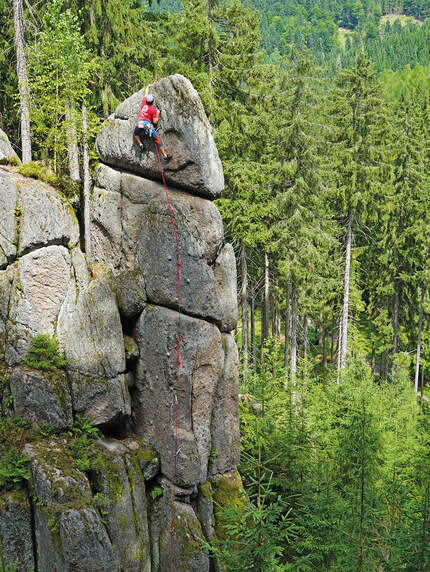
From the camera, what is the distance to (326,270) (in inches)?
842

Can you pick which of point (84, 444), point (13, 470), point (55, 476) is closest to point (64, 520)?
point (55, 476)

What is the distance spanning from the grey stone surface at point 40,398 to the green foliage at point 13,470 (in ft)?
2.50

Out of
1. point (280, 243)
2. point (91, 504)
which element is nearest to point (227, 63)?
point (280, 243)

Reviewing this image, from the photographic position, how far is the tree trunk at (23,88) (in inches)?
444

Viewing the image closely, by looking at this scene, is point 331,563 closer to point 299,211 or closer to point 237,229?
point 237,229

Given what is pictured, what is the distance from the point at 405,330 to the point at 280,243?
12.4 m

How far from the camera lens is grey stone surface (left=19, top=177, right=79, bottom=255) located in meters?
9.72

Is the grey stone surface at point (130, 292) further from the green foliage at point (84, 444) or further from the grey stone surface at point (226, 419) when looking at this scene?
the grey stone surface at point (226, 419)

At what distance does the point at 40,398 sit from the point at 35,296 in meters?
2.11

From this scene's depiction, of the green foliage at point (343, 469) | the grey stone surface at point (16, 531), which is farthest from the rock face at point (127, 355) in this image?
the green foliage at point (343, 469)

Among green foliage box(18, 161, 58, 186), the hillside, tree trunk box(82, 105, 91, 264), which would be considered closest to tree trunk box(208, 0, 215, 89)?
tree trunk box(82, 105, 91, 264)

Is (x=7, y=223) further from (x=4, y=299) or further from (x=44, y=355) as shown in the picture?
(x=44, y=355)

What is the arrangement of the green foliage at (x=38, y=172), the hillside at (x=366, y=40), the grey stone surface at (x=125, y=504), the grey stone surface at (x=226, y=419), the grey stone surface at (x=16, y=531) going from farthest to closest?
the hillside at (x=366, y=40)
the grey stone surface at (x=226, y=419)
the green foliage at (x=38, y=172)
the grey stone surface at (x=125, y=504)
the grey stone surface at (x=16, y=531)

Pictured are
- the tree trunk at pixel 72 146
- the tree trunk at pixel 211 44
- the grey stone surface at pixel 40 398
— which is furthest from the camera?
the tree trunk at pixel 211 44
